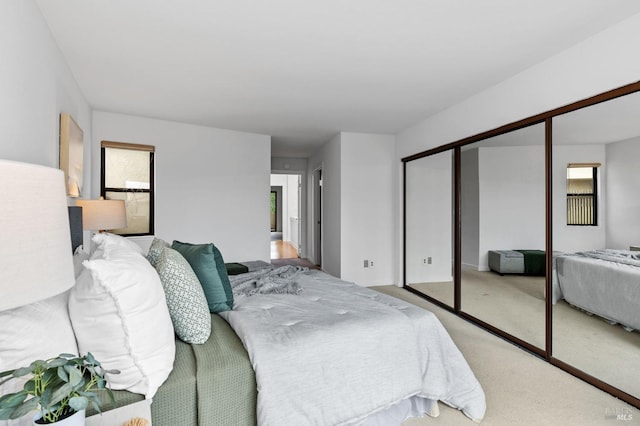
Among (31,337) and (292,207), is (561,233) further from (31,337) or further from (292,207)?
(292,207)

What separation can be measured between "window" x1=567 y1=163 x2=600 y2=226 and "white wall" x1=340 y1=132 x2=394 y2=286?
112 inches

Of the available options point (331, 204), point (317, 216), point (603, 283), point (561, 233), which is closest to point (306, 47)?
point (561, 233)

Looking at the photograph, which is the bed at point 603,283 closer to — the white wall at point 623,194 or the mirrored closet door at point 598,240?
the mirrored closet door at point 598,240

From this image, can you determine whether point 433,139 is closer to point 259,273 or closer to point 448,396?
point 259,273

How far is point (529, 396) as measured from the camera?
2.12 meters

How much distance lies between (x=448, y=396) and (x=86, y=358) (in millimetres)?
1900

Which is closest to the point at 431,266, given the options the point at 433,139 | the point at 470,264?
the point at 470,264

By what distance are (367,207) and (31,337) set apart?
15.1 ft

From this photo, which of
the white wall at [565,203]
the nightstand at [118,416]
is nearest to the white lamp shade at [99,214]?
the nightstand at [118,416]

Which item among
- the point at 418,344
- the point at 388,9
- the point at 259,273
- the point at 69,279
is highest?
the point at 388,9

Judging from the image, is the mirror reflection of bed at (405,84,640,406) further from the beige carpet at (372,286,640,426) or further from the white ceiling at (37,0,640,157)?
the white ceiling at (37,0,640,157)

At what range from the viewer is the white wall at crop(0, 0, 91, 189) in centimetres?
156

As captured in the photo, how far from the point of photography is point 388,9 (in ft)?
6.63

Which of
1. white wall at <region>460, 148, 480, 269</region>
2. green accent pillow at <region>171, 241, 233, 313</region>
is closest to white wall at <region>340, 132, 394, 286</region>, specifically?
white wall at <region>460, 148, 480, 269</region>
